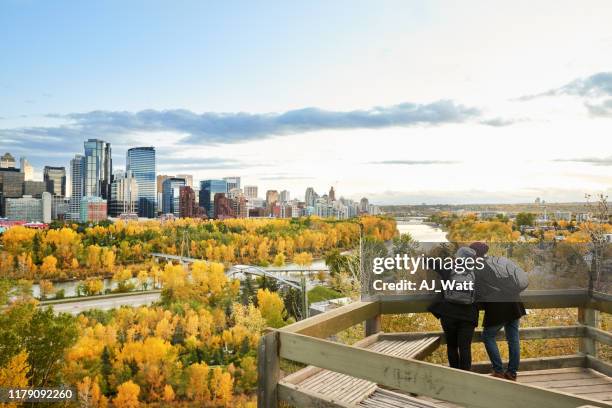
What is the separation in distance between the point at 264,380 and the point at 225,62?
6305cm

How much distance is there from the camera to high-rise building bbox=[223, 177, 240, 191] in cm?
13773

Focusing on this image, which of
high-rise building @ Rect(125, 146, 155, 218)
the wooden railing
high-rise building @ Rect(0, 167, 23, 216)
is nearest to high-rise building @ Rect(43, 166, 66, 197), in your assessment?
high-rise building @ Rect(0, 167, 23, 216)

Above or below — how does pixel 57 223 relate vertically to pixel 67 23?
below

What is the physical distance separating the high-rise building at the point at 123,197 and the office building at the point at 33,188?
23264mm

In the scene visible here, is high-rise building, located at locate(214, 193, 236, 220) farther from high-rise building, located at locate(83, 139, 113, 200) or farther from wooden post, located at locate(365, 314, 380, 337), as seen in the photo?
wooden post, located at locate(365, 314, 380, 337)

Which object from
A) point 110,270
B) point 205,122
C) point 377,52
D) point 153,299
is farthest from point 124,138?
point 377,52

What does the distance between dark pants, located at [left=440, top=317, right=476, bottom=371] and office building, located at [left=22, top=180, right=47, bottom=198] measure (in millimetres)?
96151

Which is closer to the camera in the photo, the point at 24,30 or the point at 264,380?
the point at 264,380

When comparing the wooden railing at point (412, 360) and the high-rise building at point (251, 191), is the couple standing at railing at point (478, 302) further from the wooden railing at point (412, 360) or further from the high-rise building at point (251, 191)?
the high-rise building at point (251, 191)

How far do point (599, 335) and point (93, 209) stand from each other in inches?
4178

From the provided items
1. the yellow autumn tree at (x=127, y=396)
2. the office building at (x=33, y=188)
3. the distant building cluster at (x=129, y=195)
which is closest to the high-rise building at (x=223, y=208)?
the distant building cluster at (x=129, y=195)

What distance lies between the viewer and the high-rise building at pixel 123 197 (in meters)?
117

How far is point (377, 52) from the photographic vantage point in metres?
36.9

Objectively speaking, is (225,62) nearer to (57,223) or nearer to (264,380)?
(57,223)
